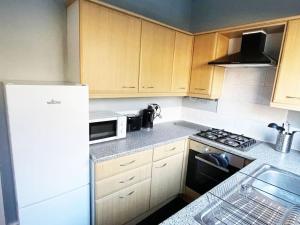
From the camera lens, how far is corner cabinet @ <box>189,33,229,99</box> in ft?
7.01

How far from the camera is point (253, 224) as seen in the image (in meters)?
0.82

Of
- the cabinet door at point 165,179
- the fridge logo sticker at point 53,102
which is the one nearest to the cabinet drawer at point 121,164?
the cabinet door at point 165,179

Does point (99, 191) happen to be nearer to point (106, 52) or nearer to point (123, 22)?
point (106, 52)

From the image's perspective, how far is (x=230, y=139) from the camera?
205cm

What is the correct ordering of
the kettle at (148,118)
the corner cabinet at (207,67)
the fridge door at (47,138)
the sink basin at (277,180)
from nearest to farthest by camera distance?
the fridge door at (47,138) < the sink basin at (277,180) < the corner cabinet at (207,67) < the kettle at (148,118)

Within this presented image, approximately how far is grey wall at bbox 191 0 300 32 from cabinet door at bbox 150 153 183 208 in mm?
1737

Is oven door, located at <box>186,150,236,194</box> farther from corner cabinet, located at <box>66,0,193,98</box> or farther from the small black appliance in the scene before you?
corner cabinet, located at <box>66,0,193,98</box>

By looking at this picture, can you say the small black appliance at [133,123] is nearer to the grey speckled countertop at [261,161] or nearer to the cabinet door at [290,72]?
the grey speckled countertop at [261,161]

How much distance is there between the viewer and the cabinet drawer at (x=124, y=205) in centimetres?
154

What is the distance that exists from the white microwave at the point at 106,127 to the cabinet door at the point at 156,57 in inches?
16.9

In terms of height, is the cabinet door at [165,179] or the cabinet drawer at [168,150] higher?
the cabinet drawer at [168,150]

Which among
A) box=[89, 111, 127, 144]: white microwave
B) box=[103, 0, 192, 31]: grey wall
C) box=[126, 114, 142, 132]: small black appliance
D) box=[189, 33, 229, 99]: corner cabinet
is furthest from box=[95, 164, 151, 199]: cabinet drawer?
box=[103, 0, 192, 31]: grey wall

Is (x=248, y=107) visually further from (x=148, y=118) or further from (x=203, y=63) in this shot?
(x=148, y=118)

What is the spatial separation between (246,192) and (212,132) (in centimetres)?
123
